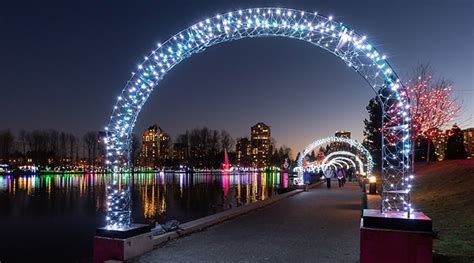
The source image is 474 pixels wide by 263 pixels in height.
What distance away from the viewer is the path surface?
969 centimetres

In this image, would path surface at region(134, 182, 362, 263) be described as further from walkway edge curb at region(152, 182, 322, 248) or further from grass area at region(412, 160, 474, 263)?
grass area at region(412, 160, 474, 263)

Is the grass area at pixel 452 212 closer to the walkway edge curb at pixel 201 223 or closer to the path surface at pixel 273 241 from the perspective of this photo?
the path surface at pixel 273 241

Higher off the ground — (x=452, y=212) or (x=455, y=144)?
(x=455, y=144)

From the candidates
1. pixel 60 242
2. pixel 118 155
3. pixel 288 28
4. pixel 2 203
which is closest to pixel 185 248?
pixel 118 155

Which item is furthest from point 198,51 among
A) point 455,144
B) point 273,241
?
point 455,144

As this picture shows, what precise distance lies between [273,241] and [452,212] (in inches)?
248

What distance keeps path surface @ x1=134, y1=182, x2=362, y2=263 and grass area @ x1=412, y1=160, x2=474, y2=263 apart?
1.99m

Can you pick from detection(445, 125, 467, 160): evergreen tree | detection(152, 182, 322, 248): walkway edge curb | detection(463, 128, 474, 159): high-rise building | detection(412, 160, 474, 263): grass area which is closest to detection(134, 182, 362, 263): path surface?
detection(152, 182, 322, 248): walkway edge curb

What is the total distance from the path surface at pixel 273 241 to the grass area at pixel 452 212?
6.54ft

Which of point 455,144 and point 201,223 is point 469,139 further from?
point 201,223

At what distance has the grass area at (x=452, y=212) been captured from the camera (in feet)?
31.5

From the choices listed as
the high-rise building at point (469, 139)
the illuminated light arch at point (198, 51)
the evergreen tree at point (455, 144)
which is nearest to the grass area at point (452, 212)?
the illuminated light arch at point (198, 51)

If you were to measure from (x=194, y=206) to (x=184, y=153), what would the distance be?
128 metres

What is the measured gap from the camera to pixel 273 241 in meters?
11.6
